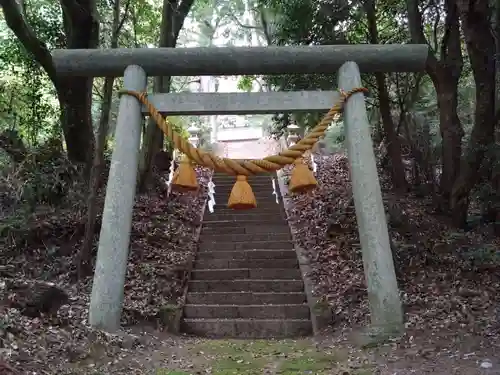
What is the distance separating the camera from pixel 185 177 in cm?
563

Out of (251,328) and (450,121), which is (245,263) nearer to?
(251,328)

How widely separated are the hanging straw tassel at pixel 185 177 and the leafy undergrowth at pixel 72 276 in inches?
64.1

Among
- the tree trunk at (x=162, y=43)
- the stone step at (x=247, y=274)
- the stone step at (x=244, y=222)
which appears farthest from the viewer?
the stone step at (x=244, y=222)

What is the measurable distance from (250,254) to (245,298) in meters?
→ 1.51

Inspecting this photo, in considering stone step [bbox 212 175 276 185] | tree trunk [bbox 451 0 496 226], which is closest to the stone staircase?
stone step [bbox 212 175 276 185]

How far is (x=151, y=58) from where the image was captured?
566cm

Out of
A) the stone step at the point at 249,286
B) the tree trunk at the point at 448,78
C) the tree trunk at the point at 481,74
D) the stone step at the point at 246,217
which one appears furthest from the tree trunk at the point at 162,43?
the tree trunk at the point at 481,74

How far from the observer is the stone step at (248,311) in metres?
6.62

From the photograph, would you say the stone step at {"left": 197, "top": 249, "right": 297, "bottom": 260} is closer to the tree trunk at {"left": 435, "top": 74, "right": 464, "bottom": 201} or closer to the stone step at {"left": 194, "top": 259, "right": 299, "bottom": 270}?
the stone step at {"left": 194, "top": 259, "right": 299, "bottom": 270}

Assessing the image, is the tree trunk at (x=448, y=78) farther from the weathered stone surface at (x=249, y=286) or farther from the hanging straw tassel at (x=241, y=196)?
the hanging straw tassel at (x=241, y=196)

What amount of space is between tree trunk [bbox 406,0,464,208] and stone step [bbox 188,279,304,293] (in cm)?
309

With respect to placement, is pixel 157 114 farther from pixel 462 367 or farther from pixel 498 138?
pixel 498 138

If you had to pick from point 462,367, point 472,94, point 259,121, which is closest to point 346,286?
point 462,367

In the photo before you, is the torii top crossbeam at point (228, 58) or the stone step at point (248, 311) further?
the stone step at point (248, 311)
